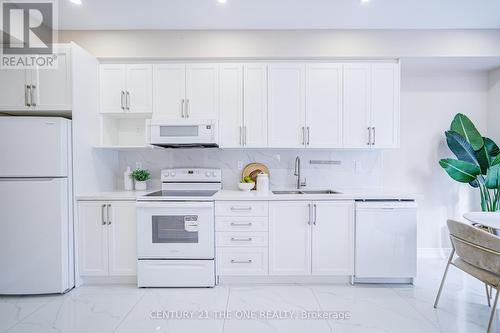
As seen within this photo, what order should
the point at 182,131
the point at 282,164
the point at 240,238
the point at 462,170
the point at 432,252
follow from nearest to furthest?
the point at 240,238
the point at 182,131
the point at 462,170
the point at 282,164
the point at 432,252

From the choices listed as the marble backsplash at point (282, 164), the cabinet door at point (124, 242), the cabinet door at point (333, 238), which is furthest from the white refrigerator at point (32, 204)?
the cabinet door at point (333, 238)

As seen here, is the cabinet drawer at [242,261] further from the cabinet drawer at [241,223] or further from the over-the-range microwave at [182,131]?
the over-the-range microwave at [182,131]

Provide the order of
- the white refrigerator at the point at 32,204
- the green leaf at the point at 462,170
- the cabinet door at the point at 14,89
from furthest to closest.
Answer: the green leaf at the point at 462,170, the cabinet door at the point at 14,89, the white refrigerator at the point at 32,204

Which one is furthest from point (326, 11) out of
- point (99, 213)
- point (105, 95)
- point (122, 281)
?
point (122, 281)

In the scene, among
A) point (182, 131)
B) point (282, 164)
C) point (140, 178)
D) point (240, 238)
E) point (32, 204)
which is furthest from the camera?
point (282, 164)

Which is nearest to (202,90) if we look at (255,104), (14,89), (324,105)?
(255,104)

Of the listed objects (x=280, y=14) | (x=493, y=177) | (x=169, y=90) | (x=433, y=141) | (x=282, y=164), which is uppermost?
(x=280, y=14)

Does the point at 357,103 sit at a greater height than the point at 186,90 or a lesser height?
lesser

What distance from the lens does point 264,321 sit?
2023mm

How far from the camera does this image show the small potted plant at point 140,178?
3.06 metres

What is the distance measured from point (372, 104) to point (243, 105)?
1.43m

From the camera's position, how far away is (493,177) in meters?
2.73

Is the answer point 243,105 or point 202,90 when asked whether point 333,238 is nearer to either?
point 243,105

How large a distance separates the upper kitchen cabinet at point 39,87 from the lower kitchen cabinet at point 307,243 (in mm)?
2286
